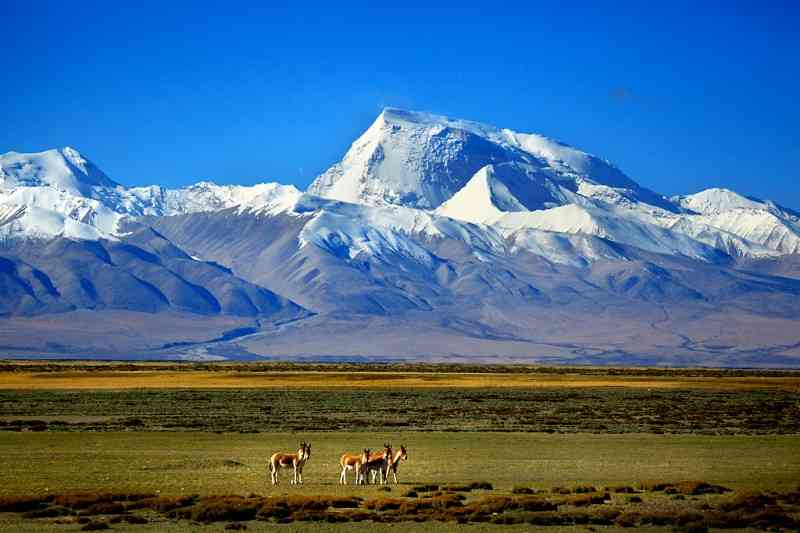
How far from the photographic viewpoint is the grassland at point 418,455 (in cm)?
3045

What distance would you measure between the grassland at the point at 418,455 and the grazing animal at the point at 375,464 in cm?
82

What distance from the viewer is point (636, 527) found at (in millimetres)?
29297

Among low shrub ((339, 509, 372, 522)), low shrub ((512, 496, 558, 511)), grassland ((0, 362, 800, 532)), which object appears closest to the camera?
low shrub ((339, 509, 372, 522))

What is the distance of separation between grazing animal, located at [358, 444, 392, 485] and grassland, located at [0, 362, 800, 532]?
82 cm

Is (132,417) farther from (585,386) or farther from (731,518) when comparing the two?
(585,386)

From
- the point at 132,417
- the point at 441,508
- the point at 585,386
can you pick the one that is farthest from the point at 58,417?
the point at 585,386

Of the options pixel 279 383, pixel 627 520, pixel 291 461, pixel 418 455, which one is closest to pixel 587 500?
pixel 627 520

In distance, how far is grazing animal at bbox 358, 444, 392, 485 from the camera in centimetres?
3612

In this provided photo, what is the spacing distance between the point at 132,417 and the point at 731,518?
138 feet

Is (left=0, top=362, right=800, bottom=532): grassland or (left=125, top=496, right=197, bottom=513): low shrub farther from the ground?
(left=0, top=362, right=800, bottom=532): grassland

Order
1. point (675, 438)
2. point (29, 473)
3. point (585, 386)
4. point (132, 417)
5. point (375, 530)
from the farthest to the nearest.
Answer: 1. point (585, 386)
2. point (132, 417)
3. point (675, 438)
4. point (29, 473)
5. point (375, 530)

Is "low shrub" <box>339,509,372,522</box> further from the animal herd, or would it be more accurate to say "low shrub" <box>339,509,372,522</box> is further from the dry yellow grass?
the dry yellow grass

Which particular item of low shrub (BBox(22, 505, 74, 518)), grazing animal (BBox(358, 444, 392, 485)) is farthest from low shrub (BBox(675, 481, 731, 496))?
low shrub (BBox(22, 505, 74, 518))

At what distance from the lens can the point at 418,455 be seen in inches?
1821
